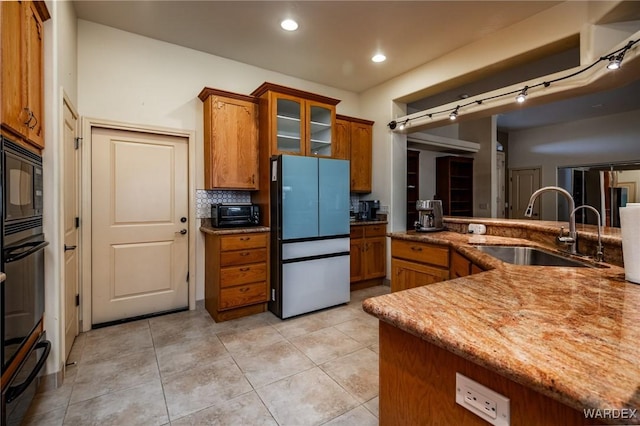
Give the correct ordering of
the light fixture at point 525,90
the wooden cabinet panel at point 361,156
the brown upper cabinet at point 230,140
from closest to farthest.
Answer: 1. the light fixture at point 525,90
2. the brown upper cabinet at point 230,140
3. the wooden cabinet panel at point 361,156

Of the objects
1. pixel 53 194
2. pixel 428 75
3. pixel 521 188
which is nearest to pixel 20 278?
pixel 53 194

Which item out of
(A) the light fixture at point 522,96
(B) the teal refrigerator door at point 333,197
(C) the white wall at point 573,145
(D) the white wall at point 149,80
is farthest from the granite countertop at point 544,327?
(C) the white wall at point 573,145

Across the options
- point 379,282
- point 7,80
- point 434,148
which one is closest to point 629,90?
point 434,148

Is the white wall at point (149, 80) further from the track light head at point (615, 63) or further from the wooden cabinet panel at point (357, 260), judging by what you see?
Answer: the track light head at point (615, 63)

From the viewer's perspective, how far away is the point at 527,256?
2.15 meters

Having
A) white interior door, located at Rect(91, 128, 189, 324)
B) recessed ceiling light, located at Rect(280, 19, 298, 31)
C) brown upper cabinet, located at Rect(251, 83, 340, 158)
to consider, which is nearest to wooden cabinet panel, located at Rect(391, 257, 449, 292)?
brown upper cabinet, located at Rect(251, 83, 340, 158)

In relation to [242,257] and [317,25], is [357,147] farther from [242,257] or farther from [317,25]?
[242,257]

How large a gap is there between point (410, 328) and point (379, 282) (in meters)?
3.64

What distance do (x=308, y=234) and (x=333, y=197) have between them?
52cm

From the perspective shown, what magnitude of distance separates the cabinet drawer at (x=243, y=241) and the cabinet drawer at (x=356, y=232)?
1.26 metres

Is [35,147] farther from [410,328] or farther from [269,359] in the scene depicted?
[410,328]

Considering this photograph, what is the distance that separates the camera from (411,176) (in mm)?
6090

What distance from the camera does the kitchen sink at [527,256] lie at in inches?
72.5

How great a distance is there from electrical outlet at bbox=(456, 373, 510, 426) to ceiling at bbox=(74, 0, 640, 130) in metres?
2.88
